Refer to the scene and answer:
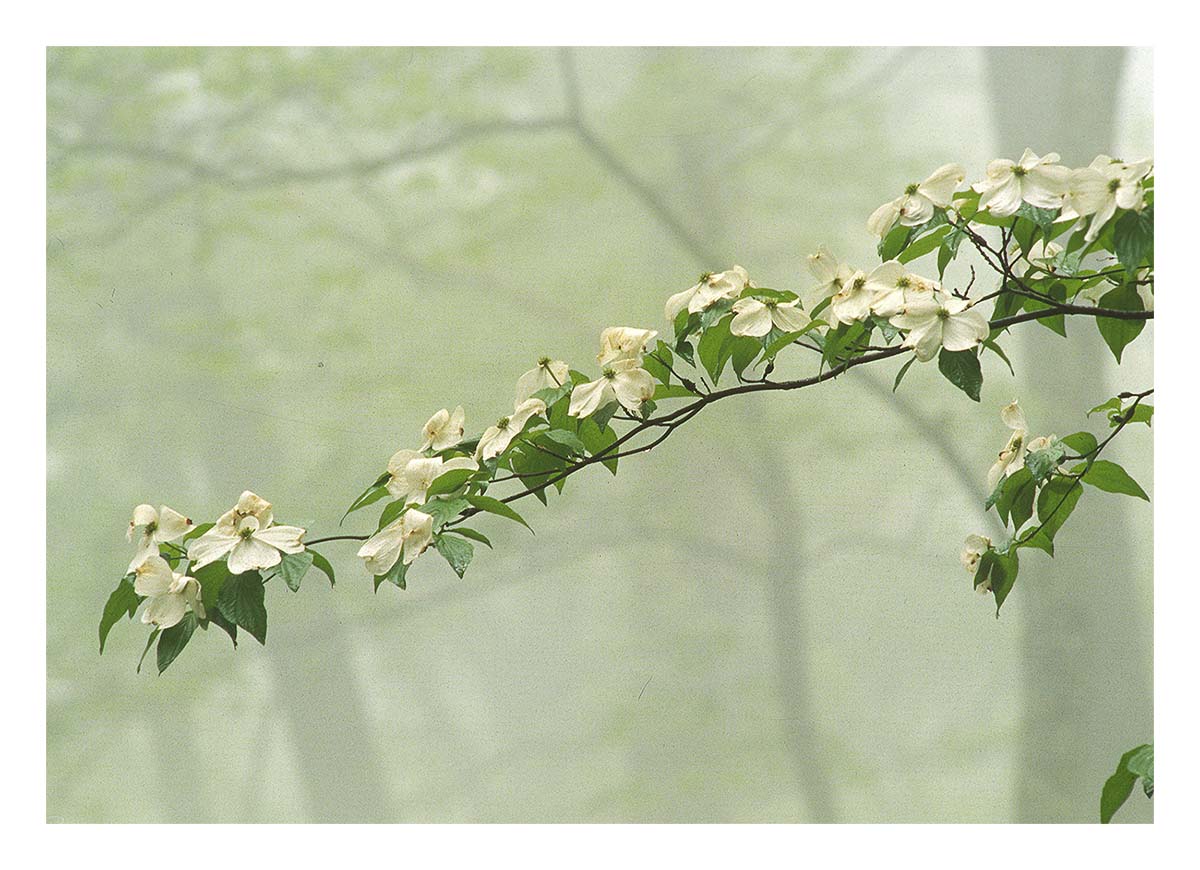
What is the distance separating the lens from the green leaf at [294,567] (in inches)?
24.7

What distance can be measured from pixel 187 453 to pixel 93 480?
15 cm

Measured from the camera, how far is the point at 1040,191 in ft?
2.04

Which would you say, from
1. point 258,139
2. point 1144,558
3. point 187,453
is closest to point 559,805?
point 187,453

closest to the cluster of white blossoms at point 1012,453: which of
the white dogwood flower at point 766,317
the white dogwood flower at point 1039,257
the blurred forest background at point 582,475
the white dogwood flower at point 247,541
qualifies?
the white dogwood flower at point 1039,257

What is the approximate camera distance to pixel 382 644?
155 centimetres

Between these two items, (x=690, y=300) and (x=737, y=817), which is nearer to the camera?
(x=690, y=300)

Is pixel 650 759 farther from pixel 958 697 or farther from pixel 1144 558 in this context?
pixel 1144 558

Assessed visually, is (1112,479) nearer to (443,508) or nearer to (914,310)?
(914,310)

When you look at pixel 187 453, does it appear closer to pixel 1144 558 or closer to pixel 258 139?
pixel 258 139

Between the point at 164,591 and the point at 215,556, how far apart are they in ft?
0.14

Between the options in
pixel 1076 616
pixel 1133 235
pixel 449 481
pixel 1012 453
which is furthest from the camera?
pixel 1076 616

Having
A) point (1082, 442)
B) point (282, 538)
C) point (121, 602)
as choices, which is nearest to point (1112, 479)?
point (1082, 442)
